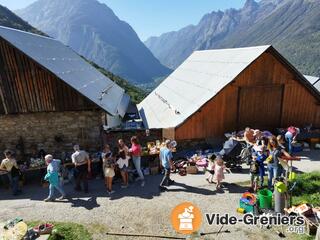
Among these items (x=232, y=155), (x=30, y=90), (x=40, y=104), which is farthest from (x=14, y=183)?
(x=232, y=155)

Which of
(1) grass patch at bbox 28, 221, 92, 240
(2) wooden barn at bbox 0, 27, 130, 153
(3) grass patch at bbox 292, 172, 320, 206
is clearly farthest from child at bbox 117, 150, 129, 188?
(3) grass patch at bbox 292, 172, 320, 206

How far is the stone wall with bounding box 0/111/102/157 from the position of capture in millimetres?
16312

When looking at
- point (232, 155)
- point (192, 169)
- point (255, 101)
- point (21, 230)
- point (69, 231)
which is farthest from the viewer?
point (255, 101)

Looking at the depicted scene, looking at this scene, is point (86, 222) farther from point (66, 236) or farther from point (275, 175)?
point (275, 175)

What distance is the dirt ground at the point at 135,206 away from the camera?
10.0 meters

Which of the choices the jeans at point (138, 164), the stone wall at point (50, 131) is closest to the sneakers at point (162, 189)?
the jeans at point (138, 164)

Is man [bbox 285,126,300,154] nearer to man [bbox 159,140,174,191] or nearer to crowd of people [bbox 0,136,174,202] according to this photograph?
crowd of people [bbox 0,136,174,202]

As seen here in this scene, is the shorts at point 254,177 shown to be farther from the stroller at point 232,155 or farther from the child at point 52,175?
the child at point 52,175

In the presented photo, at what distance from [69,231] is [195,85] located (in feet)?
43.6

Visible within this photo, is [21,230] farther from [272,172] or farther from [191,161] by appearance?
[272,172]

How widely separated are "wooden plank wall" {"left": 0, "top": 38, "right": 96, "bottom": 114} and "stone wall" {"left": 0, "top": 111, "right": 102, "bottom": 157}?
0.48 metres

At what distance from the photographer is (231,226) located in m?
9.98

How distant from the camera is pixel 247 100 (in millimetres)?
17922

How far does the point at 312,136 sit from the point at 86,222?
12844 mm
